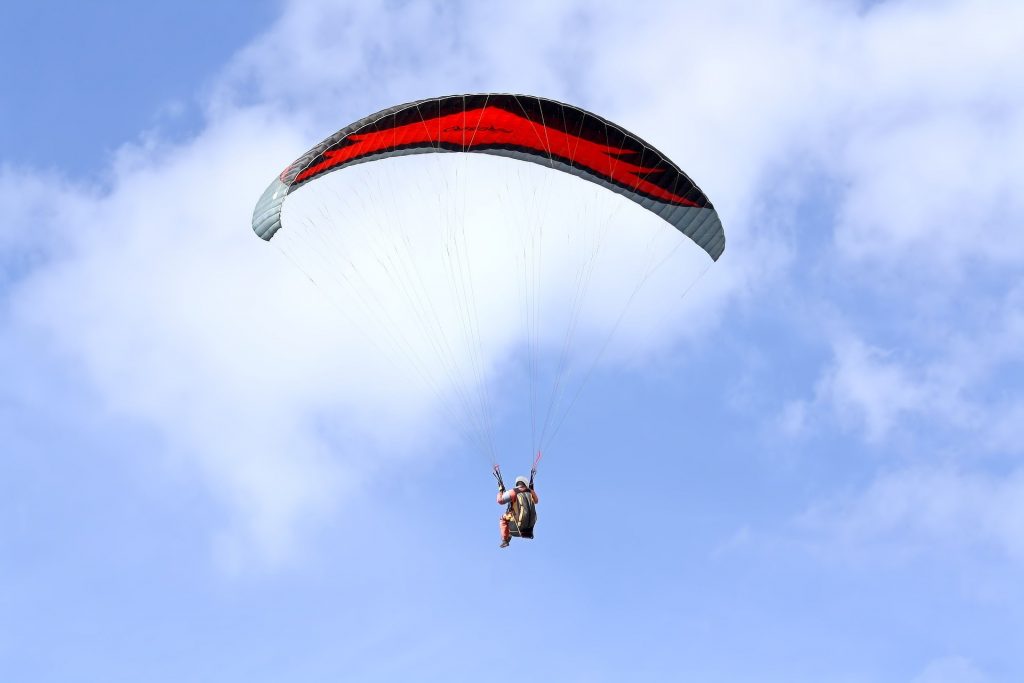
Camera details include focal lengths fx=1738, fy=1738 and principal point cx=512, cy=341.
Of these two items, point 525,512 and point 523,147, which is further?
point 523,147

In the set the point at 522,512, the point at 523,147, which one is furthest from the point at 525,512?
the point at 523,147

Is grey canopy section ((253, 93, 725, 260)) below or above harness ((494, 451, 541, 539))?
above

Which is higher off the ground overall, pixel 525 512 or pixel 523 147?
pixel 523 147

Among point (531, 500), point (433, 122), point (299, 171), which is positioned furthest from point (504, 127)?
point (531, 500)

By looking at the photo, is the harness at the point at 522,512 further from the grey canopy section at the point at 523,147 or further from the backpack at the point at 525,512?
the grey canopy section at the point at 523,147

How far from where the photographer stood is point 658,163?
119ft

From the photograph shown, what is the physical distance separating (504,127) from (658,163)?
3303mm

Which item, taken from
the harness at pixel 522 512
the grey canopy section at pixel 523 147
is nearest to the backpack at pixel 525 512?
the harness at pixel 522 512

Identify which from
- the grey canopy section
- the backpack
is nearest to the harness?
the backpack

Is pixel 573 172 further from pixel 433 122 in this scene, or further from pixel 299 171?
pixel 299 171

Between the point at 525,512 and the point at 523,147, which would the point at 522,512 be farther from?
the point at 523,147

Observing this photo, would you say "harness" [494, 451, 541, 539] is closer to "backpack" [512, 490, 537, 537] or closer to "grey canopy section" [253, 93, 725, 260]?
"backpack" [512, 490, 537, 537]

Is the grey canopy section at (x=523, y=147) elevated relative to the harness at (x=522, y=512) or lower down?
elevated

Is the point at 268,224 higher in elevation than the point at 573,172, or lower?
lower
